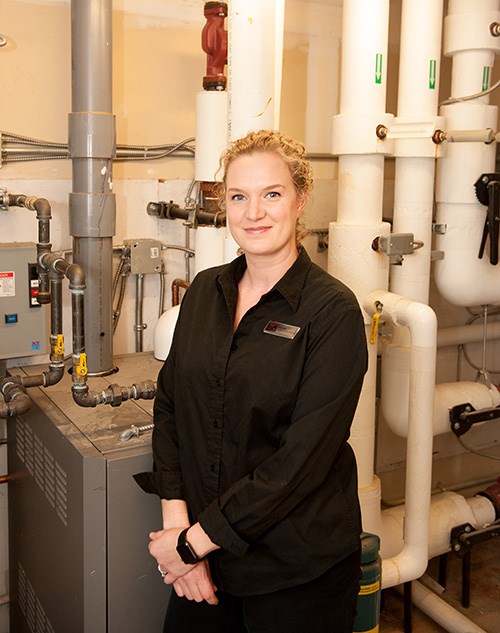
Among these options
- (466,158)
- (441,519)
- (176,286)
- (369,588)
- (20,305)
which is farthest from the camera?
(441,519)

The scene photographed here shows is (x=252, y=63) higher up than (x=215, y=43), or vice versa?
(x=215, y=43)

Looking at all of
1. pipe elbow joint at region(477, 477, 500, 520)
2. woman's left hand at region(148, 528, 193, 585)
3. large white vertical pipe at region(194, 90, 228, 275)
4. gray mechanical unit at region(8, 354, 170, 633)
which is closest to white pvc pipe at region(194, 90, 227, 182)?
large white vertical pipe at region(194, 90, 228, 275)

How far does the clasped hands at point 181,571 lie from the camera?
4.58 ft

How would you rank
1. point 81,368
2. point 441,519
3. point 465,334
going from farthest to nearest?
point 465,334 → point 441,519 → point 81,368

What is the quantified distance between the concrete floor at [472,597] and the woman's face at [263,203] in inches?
63.7

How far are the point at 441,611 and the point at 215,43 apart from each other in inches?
74.5

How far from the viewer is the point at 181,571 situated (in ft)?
4.62

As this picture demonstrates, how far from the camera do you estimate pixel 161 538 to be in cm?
143

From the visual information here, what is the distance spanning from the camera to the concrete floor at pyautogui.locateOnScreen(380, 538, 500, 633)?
249 centimetres

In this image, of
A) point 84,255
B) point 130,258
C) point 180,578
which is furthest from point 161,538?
point 130,258

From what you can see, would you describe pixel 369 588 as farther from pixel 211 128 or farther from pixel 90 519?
pixel 211 128

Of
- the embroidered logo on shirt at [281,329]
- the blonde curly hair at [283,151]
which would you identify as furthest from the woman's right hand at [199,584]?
the blonde curly hair at [283,151]

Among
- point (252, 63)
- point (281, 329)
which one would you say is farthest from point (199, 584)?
point (252, 63)

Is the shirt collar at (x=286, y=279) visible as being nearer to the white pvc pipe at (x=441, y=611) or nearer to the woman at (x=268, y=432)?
the woman at (x=268, y=432)
